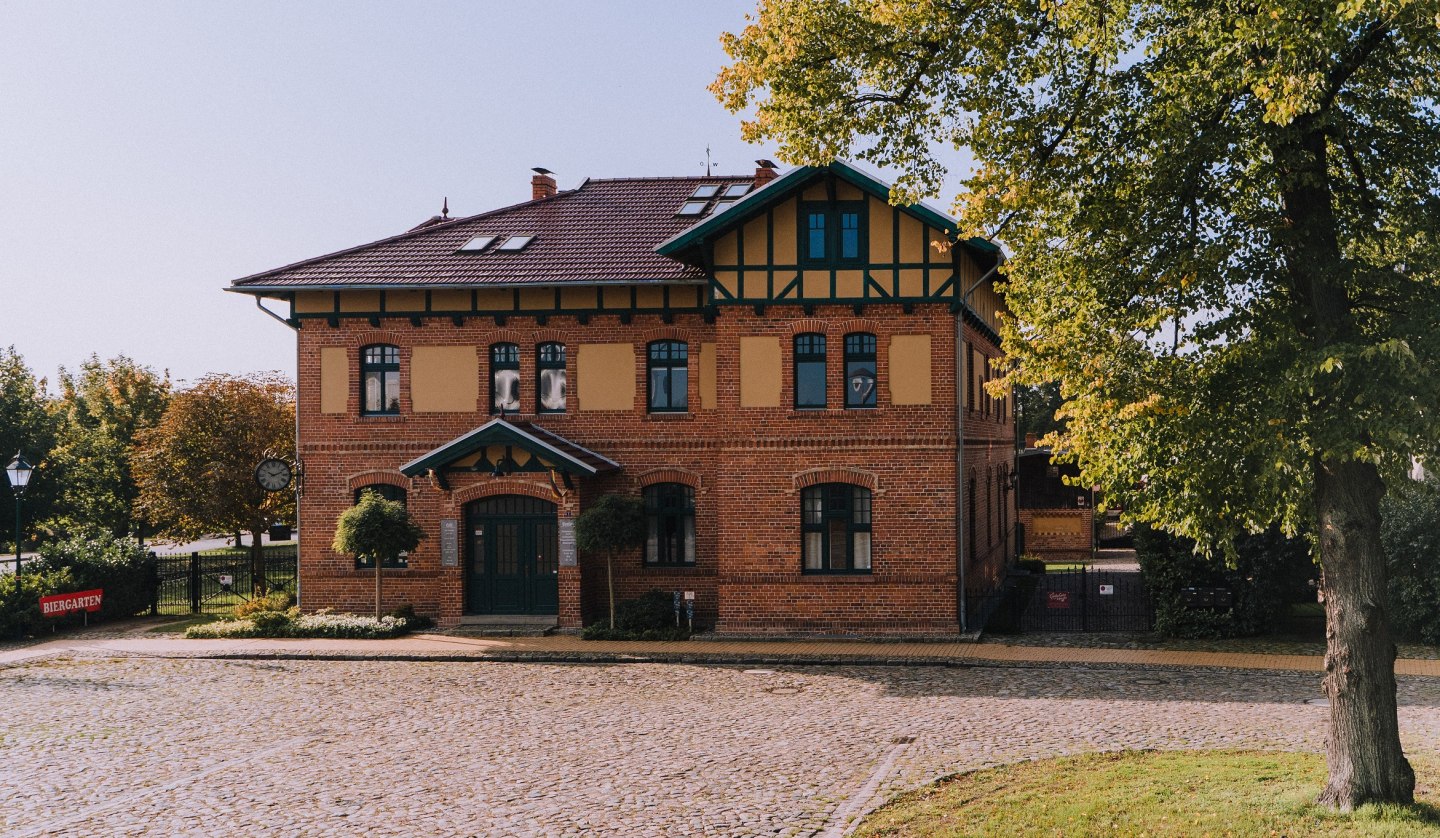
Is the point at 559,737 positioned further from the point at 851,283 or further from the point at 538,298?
the point at 538,298

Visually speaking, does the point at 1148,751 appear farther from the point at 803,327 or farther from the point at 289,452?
the point at 289,452

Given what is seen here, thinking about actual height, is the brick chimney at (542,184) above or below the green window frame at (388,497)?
above

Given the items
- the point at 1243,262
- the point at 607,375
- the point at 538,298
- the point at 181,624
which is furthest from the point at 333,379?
the point at 1243,262

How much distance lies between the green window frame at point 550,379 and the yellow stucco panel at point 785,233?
4836 mm

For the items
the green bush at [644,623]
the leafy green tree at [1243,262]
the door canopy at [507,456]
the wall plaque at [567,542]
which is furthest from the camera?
the wall plaque at [567,542]

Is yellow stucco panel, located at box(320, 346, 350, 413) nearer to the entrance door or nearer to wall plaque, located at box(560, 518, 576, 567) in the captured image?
the entrance door

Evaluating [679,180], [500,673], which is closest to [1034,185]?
[500,673]

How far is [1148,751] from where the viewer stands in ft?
39.5

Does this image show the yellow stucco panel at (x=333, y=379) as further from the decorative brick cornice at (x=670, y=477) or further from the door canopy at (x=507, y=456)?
the decorative brick cornice at (x=670, y=477)

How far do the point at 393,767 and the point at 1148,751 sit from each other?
766 centimetres

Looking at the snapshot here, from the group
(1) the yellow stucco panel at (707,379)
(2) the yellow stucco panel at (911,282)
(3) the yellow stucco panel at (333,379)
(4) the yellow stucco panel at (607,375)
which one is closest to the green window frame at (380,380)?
(3) the yellow stucco panel at (333,379)

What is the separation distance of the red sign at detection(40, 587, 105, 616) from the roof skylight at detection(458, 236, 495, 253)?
414 inches

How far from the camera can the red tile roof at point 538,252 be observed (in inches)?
899

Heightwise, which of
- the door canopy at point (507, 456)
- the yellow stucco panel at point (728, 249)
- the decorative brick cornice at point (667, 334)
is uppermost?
the yellow stucco panel at point (728, 249)
